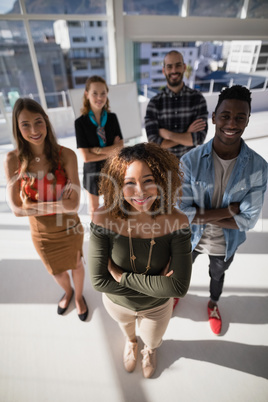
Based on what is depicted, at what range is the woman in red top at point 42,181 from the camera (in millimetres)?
1360

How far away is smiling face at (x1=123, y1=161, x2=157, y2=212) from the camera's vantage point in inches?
34.2

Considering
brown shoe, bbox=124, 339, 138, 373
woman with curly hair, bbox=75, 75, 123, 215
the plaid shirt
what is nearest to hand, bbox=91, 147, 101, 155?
woman with curly hair, bbox=75, 75, 123, 215

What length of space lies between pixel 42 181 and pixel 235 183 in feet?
4.14

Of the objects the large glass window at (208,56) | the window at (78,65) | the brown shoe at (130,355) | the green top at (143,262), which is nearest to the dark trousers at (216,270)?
the green top at (143,262)

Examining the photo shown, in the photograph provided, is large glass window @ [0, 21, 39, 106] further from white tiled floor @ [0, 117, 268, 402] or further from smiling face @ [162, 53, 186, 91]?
white tiled floor @ [0, 117, 268, 402]

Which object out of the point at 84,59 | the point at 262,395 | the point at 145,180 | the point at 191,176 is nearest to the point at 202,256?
the point at 262,395

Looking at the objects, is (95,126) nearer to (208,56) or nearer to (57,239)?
(57,239)

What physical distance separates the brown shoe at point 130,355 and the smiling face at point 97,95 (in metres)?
2.11

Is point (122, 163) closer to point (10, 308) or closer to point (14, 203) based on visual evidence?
point (14, 203)

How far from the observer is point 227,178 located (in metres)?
1.31

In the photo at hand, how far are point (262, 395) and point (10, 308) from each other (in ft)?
7.00

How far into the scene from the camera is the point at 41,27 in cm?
332

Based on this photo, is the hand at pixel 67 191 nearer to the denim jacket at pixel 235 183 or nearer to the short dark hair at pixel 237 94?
the denim jacket at pixel 235 183

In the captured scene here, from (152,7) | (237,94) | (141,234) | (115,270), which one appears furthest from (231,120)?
(152,7)
